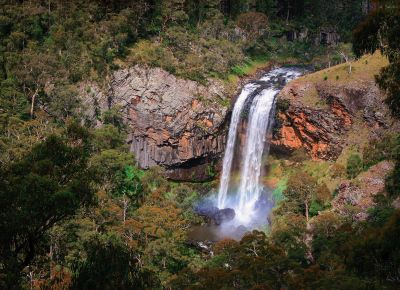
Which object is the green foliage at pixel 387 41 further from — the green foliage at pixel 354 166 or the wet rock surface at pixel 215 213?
the wet rock surface at pixel 215 213

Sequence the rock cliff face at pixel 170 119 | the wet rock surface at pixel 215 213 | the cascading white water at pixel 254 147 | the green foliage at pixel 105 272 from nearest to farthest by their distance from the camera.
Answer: the green foliage at pixel 105 272, the wet rock surface at pixel 215 213, the cascading white water at pixel 254 147, the rock cliff face at pixel 170 119

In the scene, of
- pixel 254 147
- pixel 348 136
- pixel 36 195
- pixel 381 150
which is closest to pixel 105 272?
pixel 36 195

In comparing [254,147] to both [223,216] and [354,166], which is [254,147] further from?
[354,166]

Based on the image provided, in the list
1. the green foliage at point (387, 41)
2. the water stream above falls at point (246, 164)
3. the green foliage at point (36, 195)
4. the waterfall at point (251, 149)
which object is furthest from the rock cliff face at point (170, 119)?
the green foliage at point (36, 195)

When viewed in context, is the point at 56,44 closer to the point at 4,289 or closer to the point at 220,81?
the point at 220,81

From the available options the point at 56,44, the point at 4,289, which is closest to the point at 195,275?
the point at 4,289

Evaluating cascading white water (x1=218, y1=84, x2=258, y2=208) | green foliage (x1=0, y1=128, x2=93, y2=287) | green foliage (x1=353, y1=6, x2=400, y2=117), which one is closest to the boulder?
cascading white water (x1=218, y1=84, x2=258, y2=208)
